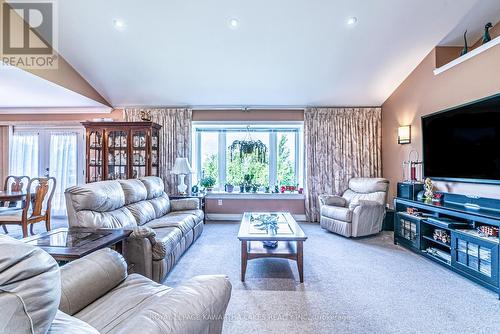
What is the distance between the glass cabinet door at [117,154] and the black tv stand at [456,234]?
192 inches

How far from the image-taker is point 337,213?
14.3 ft

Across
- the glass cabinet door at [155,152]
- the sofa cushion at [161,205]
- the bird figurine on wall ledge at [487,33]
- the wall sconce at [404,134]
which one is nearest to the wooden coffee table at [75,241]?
the sofa cushion at [161,205]

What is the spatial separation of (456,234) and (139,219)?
365 cm

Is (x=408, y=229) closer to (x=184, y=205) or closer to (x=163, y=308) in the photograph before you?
(x=184, y=205)

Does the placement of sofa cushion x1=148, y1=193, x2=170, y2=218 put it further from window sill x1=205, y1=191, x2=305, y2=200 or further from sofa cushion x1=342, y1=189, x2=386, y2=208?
sofa cushion x1=342, y1=189, x2=386, y2=208

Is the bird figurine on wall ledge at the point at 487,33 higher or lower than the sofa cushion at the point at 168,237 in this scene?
higher

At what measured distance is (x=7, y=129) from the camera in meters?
5.63

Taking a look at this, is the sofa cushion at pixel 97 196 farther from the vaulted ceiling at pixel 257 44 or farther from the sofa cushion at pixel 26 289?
the vaulted ceiling at pixel 257 44

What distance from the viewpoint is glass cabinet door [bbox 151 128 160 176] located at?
5318 mm

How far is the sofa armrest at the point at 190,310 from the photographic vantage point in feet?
3.13

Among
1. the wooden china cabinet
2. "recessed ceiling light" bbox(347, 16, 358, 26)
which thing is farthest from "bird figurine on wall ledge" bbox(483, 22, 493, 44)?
the wooden china cabinet

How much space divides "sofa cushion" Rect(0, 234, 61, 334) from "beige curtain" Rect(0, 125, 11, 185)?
6620mm

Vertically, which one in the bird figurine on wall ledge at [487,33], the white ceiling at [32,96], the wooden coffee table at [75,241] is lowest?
the wooden coffee table at [75,241]

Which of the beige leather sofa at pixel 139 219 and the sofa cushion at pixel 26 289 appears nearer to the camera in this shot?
the sofa cushion at pixel 26 289
